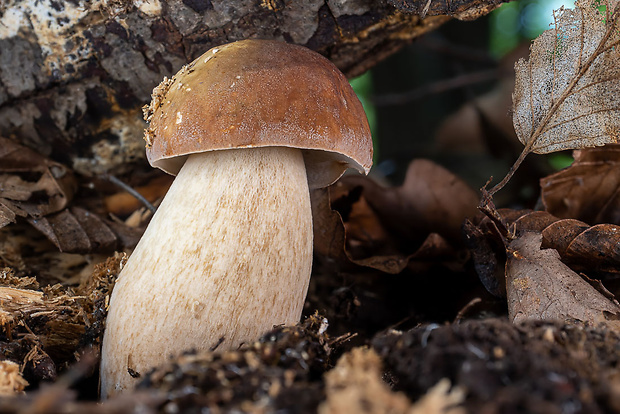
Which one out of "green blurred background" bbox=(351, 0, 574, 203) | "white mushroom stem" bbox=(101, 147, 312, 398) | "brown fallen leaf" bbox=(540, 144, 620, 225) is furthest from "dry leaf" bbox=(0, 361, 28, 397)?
"green blurred background" bbox=(351, 0, 574, 203)

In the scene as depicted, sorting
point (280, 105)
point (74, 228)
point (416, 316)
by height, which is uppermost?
point (280, 105)

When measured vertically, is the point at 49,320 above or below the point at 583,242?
below

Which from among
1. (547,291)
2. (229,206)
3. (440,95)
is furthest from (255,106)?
(440,95)

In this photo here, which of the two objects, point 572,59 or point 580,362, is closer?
point 580,362

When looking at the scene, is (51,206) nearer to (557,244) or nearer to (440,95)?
(557,244)

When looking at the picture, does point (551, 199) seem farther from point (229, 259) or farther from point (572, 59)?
point (229, 259)

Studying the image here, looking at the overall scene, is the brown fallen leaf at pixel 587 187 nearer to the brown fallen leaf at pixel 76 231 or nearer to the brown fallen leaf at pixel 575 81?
the brown fallen leaf at pixel 575 81

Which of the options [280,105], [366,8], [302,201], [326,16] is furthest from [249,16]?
[302,201]

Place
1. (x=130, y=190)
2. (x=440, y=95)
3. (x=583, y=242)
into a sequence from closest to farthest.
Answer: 1. (x=583, y=242)
2. (x=130, y=190)
3. (x=440, y=95)
